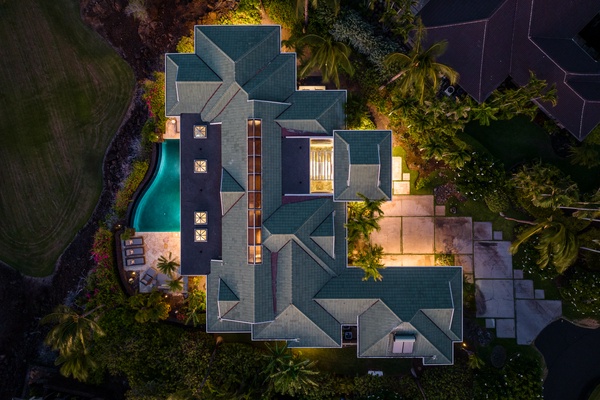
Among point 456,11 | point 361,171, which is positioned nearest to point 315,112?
point 361,171

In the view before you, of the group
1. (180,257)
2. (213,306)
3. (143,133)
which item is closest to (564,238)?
(213,306)

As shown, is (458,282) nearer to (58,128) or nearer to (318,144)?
(318,144)

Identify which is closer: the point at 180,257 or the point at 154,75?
the point at 180,257

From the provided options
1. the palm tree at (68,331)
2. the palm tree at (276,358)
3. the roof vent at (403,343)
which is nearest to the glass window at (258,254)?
the palm tree at (276,358)

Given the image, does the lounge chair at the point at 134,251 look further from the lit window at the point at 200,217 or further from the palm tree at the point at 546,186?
the palm tree at the point at 546,186

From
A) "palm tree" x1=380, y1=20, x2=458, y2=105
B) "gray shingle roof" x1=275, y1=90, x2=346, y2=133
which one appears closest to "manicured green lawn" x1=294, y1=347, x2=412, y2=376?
"gray shingle roof" x1=275, y1=90, x2=346, y2=133

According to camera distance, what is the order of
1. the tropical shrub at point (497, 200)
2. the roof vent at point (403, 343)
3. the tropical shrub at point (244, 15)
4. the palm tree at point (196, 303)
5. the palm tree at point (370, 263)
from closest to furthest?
the palm tree at point (370, 263)
the roof vent at point (403, 343)
the tropical shrub at point (497, 200)
the palm tree at point (196, 303)
the tropical shrub at point (244, 15)

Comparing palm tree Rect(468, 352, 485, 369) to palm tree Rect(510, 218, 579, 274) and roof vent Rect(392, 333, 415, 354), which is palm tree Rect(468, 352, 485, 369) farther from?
palm tree Rect(510, 218, 579, 274)
